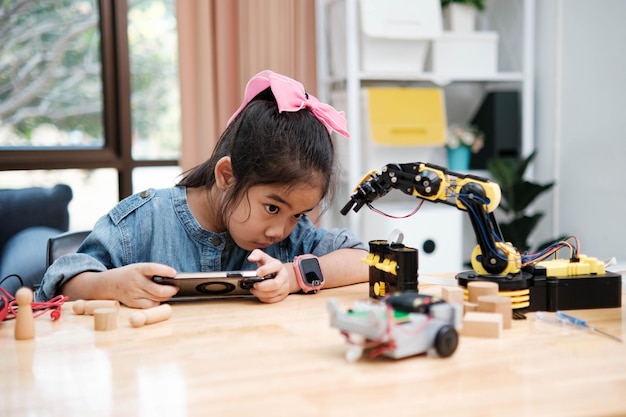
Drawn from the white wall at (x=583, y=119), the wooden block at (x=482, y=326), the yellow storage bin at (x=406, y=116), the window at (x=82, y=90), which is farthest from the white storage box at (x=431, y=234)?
the wooden block at (x=482, y=326)

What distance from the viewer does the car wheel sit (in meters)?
0.72

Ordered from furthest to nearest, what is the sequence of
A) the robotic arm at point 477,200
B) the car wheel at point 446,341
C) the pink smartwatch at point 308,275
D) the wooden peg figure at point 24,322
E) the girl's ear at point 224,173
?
A: the girl's ear at point 224,173 < the pink smartwatch at point 308,275 < the robotic arm at point 477,200 < the wooden peg figure at point 24,322 < the car wheel at point 446,341

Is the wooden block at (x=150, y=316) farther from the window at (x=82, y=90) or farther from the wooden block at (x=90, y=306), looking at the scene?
the window at (x=82, y=90)

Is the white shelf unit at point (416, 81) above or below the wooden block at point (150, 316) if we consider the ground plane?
above

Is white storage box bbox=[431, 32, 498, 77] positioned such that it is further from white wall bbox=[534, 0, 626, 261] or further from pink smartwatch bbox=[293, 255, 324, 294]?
pink smartwatch bbox=[293, 255, 324, 294]

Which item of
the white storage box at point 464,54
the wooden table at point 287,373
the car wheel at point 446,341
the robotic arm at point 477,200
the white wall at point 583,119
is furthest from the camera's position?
the white storage box at point 464,54

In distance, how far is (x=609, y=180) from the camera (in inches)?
97.3

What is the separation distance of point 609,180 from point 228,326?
202 centimetres

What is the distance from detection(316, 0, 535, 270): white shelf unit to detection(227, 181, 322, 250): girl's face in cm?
136

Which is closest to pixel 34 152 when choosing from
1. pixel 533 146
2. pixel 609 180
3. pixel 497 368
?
pixel 533 146

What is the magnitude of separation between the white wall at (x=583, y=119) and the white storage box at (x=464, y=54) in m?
0.26

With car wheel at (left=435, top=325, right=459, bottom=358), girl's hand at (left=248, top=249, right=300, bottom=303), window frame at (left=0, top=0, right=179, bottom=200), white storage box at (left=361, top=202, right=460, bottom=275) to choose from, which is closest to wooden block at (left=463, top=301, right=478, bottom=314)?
car wheel at (left=435, top=325, right=459, bottom=358)

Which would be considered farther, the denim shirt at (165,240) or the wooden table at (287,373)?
the denim shirt at (165,240)

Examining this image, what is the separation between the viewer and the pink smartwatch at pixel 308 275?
1.13m
